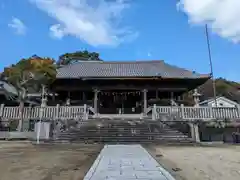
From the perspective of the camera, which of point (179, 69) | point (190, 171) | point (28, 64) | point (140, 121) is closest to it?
point (190, 171)

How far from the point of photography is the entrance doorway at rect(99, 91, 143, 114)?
23.6 metres

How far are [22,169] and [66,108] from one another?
11.2 m

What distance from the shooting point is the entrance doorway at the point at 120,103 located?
23.6m

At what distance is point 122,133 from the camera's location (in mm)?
14680

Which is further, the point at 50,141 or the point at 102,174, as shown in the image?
the point at 50,141

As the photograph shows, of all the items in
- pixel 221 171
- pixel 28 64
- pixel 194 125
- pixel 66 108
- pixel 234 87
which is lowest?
pixel 221 171

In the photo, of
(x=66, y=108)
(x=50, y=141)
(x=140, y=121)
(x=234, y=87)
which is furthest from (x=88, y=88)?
(x=234, y=87)

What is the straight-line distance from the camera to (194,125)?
1673 cm

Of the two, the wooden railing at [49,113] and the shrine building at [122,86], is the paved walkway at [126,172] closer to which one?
the wooden railing at [49,113]

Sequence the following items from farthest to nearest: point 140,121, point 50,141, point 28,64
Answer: point 28,64 < point 140,121 < point 50,141

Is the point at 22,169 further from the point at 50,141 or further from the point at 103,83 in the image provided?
the point at 103,83

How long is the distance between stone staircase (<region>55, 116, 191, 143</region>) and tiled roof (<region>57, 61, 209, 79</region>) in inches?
236

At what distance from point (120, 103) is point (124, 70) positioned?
11.0ft

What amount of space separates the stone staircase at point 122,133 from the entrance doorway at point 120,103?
7.17 metres
